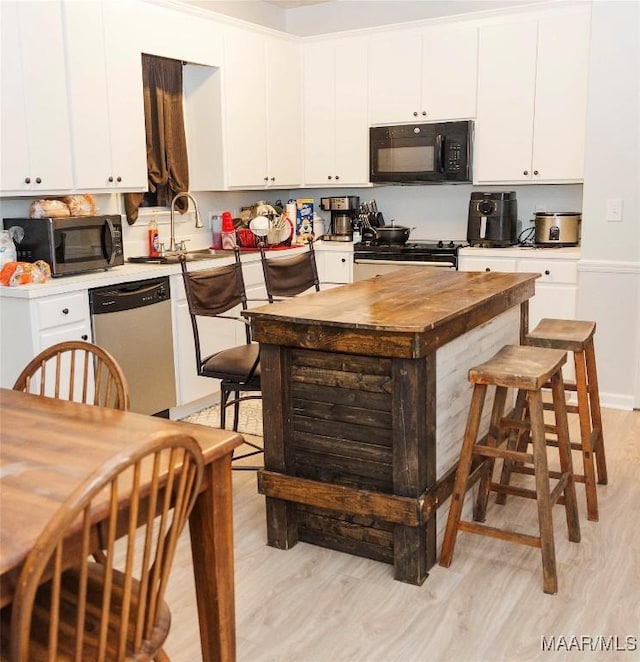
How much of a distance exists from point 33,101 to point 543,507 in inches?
115

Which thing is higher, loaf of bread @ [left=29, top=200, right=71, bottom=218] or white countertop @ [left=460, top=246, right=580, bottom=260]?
loaf of bread @ [left=29, top=200, right=71, bottom=218]

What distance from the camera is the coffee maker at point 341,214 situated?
5582mm

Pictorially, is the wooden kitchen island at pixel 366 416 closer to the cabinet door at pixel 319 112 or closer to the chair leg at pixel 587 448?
the chair leg at pixel 587 448

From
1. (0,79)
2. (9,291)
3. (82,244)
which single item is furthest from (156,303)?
(0,79)

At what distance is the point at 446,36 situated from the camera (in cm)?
489

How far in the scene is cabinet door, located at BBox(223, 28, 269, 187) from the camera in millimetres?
4852

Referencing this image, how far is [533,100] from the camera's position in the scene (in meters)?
4.68

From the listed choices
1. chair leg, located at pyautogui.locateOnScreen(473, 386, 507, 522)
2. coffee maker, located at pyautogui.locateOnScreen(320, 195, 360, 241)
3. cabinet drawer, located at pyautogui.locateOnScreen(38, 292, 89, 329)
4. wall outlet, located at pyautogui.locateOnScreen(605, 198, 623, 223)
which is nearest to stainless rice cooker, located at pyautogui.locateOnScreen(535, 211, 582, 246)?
wall outlet, located at pyautogui.locateOnScreen(605, 198, 623, 223)

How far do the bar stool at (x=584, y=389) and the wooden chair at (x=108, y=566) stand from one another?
6.37 ft

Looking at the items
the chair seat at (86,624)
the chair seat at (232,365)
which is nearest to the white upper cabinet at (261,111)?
the chair seat at (232,365)

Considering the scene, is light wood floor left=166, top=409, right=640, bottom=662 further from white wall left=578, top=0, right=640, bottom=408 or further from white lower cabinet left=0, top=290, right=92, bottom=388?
white wall left=578, top=0, right=640, bottom=408

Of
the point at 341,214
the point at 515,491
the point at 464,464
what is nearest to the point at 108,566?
the point at 464,464

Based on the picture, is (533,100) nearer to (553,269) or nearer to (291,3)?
(553,269)

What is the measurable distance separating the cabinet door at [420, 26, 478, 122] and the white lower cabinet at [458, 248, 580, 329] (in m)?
0.99
